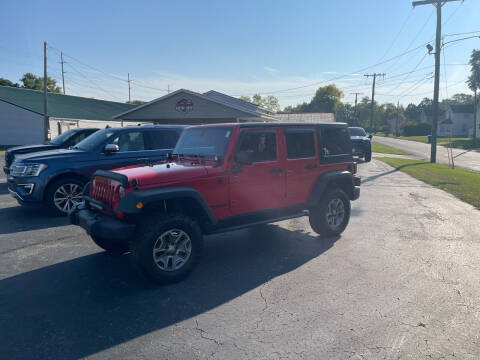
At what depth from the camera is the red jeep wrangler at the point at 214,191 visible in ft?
13.6

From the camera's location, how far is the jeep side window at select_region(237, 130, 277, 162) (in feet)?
16.4

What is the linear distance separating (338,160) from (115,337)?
4712 millimetres

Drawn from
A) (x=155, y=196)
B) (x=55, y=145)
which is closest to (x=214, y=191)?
(x=155, y=196)

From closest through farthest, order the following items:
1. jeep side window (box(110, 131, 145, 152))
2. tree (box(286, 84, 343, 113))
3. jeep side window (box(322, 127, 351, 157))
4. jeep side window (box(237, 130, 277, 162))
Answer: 1. jeep side window (box(237, 130, 277, 162))
2. jeep side window (box(322, 127, 351, 157))
3. jeep side window (box(110, 131, 145, 152))
4. tree (box(286, 84, 343, 113))

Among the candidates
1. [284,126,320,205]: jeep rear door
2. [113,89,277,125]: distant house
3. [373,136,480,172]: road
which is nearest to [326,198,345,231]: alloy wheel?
[284,126,320,205]: jeep rear door

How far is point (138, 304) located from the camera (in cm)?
379

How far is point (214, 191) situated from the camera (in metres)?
4.66

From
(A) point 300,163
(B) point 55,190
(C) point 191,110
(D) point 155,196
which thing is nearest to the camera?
(D) point 155,196

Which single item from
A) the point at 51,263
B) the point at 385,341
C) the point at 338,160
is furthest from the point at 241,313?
the point at 338,160

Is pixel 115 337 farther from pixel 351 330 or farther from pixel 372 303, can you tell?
pixel 372 303

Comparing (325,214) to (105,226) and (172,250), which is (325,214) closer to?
(172,250)

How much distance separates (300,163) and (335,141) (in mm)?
1131

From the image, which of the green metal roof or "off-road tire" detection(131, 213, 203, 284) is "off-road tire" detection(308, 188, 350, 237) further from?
the green metal roof

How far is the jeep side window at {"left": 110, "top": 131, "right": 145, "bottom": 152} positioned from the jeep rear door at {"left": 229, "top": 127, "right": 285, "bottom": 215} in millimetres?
4028
